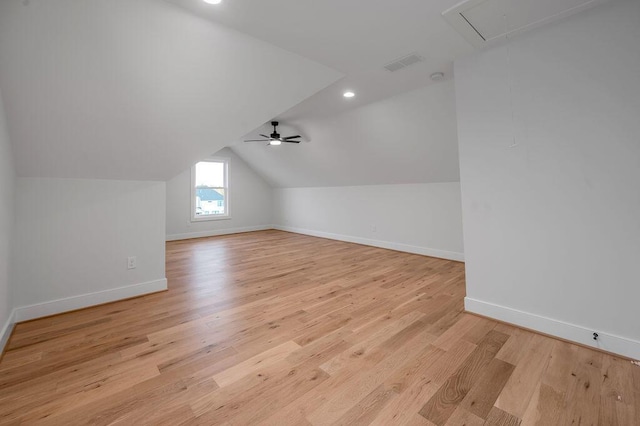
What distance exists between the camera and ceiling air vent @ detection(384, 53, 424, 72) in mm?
2549

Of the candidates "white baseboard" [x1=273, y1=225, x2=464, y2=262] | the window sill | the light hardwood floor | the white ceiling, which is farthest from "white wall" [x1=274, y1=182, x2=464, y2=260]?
the white ceiling

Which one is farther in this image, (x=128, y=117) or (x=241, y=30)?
(x=128, y=117)

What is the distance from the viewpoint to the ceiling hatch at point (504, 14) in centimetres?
180

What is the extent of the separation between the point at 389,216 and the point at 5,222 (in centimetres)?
522

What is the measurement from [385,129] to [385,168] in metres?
0.97

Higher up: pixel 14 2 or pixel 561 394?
pixel 14 2

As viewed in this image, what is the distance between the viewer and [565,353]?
6.02 feet

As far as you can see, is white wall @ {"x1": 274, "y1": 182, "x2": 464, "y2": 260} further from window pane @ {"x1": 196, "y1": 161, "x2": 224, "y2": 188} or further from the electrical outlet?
the electrical outlet

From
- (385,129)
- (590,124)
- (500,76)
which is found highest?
(385,129)

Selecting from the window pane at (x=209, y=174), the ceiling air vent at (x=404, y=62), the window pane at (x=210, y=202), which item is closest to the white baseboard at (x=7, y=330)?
the ceiling air vent at (x=404, y=62)

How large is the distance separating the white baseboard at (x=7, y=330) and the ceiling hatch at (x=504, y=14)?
4102 mm

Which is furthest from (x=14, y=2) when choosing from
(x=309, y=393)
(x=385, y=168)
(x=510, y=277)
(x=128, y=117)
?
(x=385, y=168)

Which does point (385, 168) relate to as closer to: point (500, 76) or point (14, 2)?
point (500, 76)

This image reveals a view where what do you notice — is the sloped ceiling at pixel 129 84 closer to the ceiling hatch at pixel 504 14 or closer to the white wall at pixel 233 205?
the ceiling hatch at pixel 504 14
